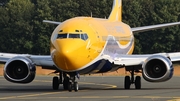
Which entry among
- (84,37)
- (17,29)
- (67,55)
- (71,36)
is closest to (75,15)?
(17,29)

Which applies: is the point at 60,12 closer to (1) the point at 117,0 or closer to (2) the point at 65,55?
(1) the point at 117,0

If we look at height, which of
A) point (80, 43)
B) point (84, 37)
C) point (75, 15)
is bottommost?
point (80, 43)

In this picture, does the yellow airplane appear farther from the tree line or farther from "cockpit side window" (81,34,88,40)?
the tree line

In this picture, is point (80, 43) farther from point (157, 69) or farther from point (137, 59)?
point (157, 69)

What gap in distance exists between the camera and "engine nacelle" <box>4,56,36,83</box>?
3466 cm

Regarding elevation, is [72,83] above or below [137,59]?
below

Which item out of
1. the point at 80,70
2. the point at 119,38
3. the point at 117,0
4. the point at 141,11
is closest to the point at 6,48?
the point at 141,11

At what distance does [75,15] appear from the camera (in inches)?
3875

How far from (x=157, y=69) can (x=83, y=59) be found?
13.4 ft

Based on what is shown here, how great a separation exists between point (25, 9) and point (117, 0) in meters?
58.0

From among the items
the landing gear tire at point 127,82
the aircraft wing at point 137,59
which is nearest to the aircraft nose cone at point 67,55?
the aircraft wing at point 137,59

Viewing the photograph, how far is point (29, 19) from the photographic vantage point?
101188 mm

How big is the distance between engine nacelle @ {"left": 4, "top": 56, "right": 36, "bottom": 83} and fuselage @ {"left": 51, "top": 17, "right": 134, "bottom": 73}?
2399 millimetres

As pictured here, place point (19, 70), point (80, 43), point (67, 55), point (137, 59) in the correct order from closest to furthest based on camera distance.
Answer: point (67, 55)
point (80, 43)
point (137, 59)
point (19, 70)
